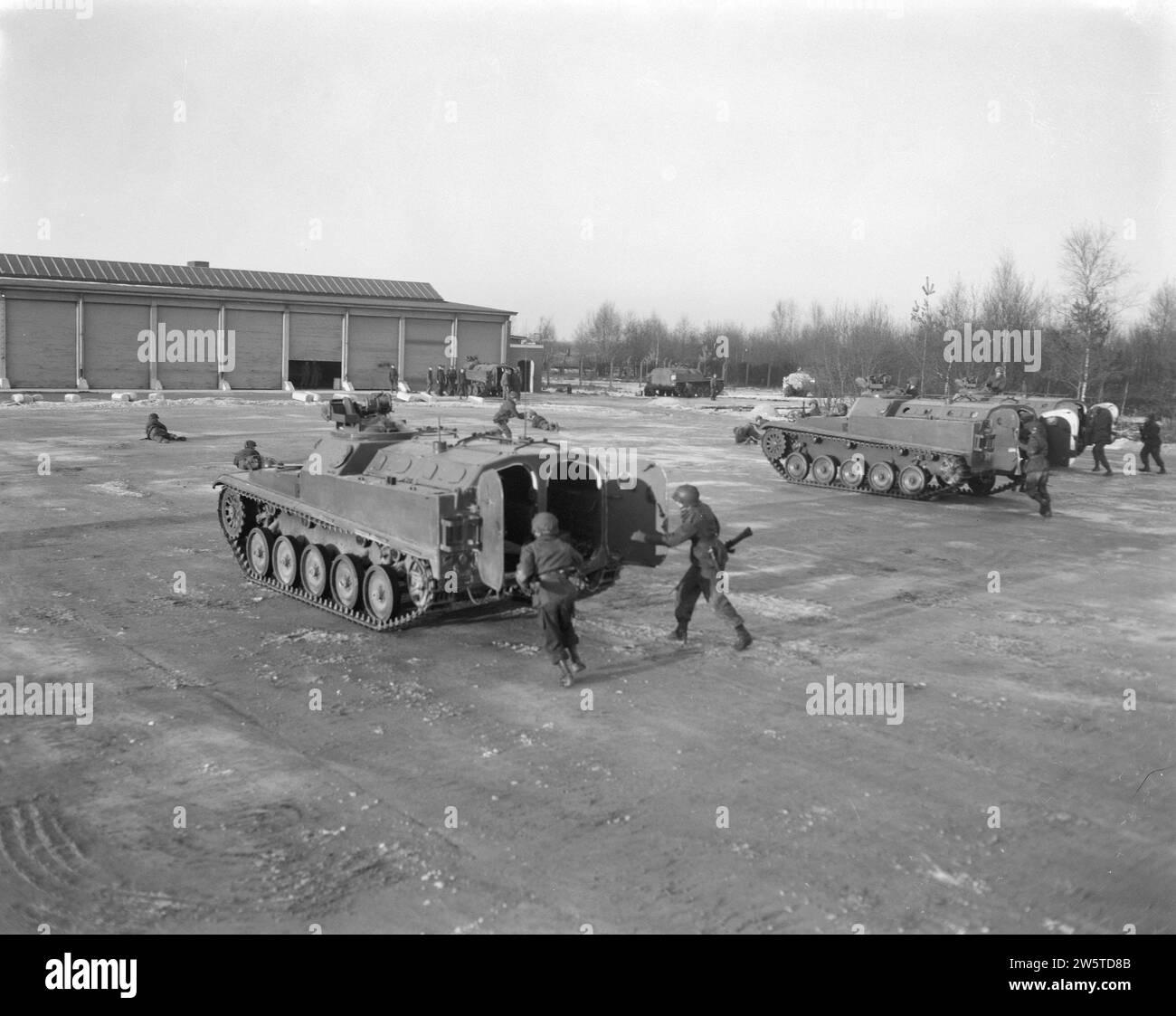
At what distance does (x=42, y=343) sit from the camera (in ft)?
141

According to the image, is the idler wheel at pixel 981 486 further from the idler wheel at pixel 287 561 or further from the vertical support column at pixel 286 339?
the vertical support column at pixel 286 339

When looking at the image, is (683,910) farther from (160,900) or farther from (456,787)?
(160,900)

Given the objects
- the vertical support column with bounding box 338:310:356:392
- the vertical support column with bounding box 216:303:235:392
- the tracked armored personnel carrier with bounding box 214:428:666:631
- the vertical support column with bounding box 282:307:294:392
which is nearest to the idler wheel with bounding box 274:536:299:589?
the tracked armored personnel carrier with bounding box 214:428:666:631

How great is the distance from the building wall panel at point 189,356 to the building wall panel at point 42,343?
3.55m

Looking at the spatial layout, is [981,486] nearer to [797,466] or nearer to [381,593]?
[797,466]

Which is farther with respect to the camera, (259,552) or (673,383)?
(673,383)

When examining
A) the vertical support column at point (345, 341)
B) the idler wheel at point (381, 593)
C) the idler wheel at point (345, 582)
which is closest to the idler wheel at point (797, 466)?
the idler wheel at point (345, 582)

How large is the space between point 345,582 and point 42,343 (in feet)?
125

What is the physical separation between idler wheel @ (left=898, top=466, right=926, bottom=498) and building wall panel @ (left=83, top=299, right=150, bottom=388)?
115 ft

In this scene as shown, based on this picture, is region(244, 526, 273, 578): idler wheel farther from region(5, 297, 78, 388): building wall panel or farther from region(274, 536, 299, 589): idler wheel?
region(5, 297, 78, 388): building wall panel

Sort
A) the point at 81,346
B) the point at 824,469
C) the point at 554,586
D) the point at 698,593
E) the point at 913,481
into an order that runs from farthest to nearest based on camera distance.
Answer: the point at 81,346, the point at 824,469, the point at 913,481, the point at 698,593, the point at 554,586

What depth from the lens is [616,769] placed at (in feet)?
24.0

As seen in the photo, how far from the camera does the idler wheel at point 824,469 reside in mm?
23469

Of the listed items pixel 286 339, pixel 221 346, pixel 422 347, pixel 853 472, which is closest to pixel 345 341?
pixel 286 339
